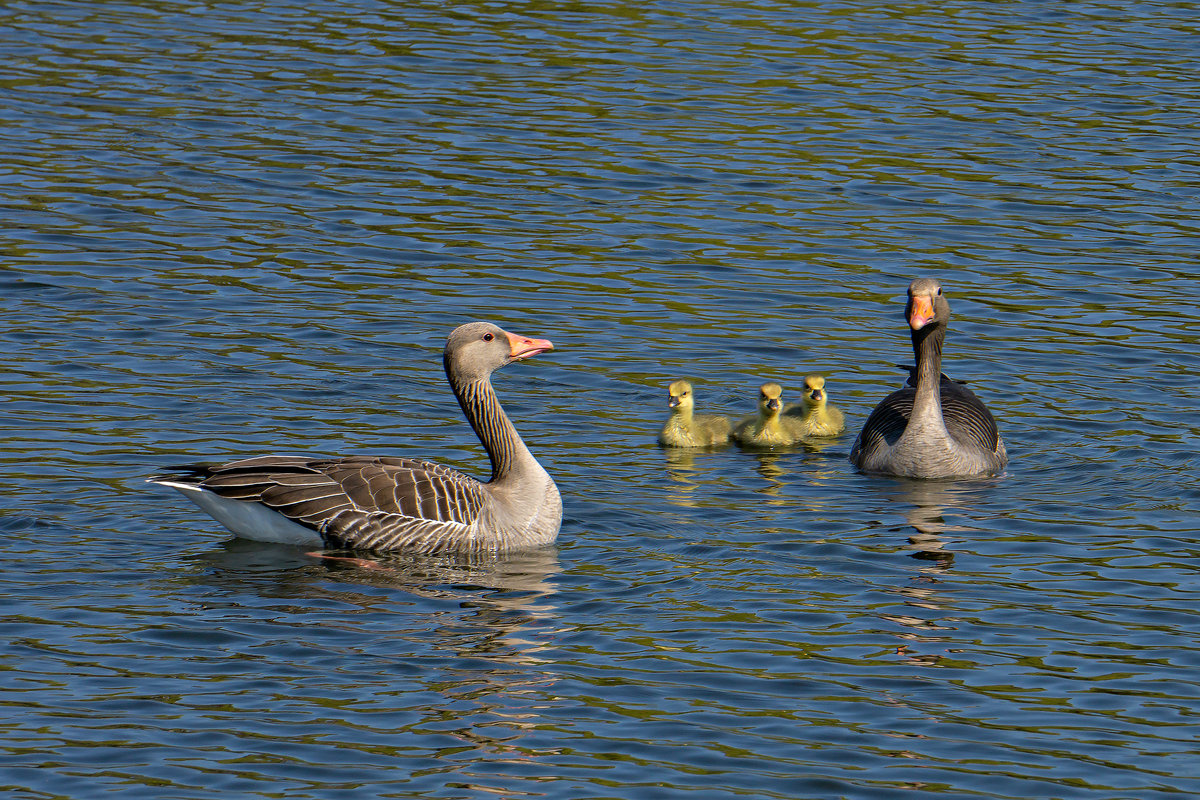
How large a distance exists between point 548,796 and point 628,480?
576 cm

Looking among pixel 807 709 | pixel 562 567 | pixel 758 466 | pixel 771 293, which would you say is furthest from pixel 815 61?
pixel 807 709

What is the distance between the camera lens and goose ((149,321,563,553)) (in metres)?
12.6

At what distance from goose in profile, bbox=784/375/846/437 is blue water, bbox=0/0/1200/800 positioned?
8.3 inches

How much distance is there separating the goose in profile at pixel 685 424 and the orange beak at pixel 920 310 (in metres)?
2.00

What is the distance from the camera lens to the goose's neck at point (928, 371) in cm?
1525

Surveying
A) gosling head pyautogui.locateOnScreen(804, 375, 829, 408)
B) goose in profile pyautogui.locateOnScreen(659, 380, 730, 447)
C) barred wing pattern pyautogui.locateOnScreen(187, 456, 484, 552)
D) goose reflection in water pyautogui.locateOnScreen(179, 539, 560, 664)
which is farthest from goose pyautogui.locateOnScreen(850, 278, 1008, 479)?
barred wing pattern pyautogui.locateOnScreen(187, 456, 484, 552)

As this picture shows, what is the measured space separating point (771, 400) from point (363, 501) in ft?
14.2

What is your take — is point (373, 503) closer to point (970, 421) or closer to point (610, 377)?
point (610, 377)

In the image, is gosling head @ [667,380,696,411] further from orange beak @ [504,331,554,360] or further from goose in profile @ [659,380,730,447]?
orange beak @ [504,331,554,360]

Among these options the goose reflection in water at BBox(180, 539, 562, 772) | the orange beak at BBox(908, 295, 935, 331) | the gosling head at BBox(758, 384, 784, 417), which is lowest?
the goose reflection in water at BBox(180, 539, 562, 772)

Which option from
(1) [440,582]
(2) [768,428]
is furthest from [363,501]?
(2) [768,428]

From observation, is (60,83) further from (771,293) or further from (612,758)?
(612,758)

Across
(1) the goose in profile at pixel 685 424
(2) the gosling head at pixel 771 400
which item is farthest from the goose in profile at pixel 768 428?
(1) the goose in profile at pixel 685 424

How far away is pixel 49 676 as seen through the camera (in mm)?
10367
